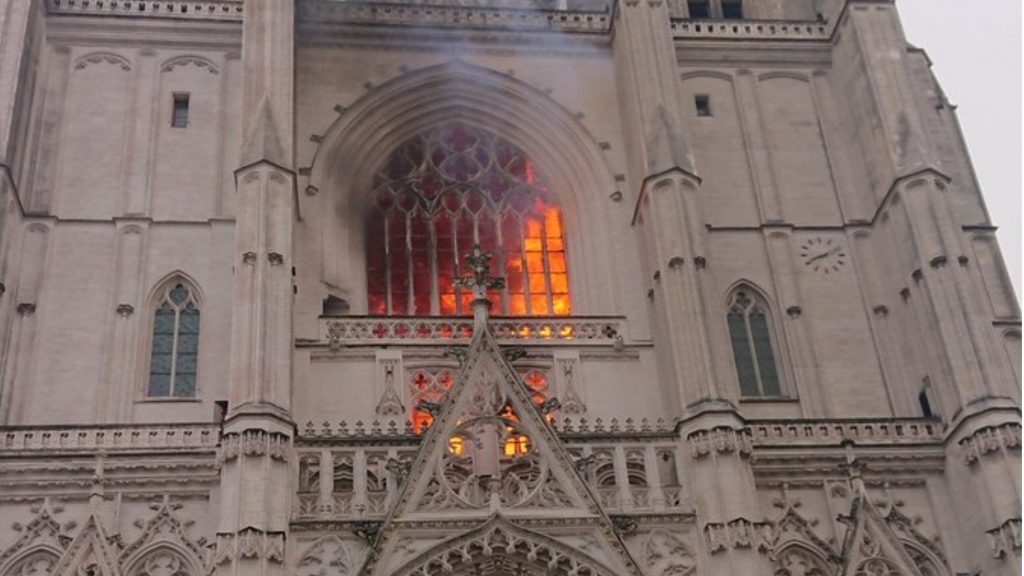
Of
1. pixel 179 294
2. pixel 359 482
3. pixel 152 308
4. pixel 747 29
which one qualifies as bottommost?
pixel 359 482

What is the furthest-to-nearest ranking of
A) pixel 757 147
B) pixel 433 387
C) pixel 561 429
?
pixel 757 147
pixel 433 387
pixel 561 429

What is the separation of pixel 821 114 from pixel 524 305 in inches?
277

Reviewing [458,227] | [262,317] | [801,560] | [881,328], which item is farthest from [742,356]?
[262,317]

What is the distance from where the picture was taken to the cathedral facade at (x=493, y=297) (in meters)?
18.9

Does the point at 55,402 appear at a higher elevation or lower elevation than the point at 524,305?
lower

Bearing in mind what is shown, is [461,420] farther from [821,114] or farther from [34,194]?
[821,114]

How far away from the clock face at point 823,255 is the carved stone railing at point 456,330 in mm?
3865

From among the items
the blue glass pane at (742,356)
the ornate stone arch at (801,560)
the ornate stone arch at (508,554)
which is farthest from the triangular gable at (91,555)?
the blue glass pane at (742,356)

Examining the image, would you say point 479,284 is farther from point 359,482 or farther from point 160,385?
point 160,385

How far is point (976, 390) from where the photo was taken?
20219 millimetres

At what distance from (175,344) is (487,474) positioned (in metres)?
5.91

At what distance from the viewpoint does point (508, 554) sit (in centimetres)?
1852

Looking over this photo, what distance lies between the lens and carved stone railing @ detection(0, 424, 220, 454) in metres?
19.5

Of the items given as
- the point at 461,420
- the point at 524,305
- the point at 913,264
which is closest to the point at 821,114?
the point at 913,264
